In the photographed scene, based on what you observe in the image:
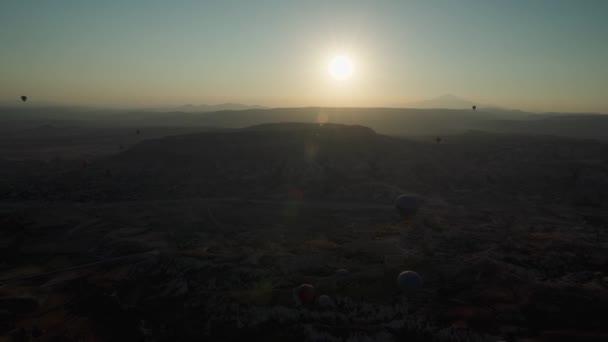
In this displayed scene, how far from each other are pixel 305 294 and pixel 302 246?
10566 mm

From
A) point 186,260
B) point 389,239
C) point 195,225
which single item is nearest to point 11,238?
point 195,225

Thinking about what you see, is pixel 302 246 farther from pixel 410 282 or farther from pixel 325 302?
pixel 410 282

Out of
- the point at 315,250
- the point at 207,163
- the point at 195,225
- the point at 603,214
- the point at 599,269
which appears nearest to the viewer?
the point at 599,269

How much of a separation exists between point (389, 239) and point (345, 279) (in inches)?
434

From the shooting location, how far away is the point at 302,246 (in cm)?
3459

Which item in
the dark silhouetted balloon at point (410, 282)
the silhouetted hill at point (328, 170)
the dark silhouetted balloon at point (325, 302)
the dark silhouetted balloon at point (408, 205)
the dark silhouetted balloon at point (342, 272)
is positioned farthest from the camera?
the silhouetted hill at point (328, 170)

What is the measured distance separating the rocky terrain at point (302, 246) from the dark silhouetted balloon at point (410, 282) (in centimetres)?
56

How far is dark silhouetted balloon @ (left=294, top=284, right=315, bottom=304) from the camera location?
23984mm

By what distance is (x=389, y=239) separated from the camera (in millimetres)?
36438

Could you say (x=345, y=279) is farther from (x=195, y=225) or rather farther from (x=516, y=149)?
(x=516, y=149)

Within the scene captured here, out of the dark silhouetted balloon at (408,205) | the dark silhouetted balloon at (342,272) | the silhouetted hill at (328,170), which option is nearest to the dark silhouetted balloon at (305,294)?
the dark silhouetted balloon at (342,272)

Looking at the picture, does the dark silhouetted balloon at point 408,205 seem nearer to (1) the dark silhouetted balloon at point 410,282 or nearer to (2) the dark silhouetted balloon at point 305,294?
(1) the dark silhouetted balloon at point 410,282

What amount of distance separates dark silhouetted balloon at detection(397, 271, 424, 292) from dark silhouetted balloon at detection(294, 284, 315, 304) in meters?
6.24

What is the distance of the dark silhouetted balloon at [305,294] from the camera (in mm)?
23984
